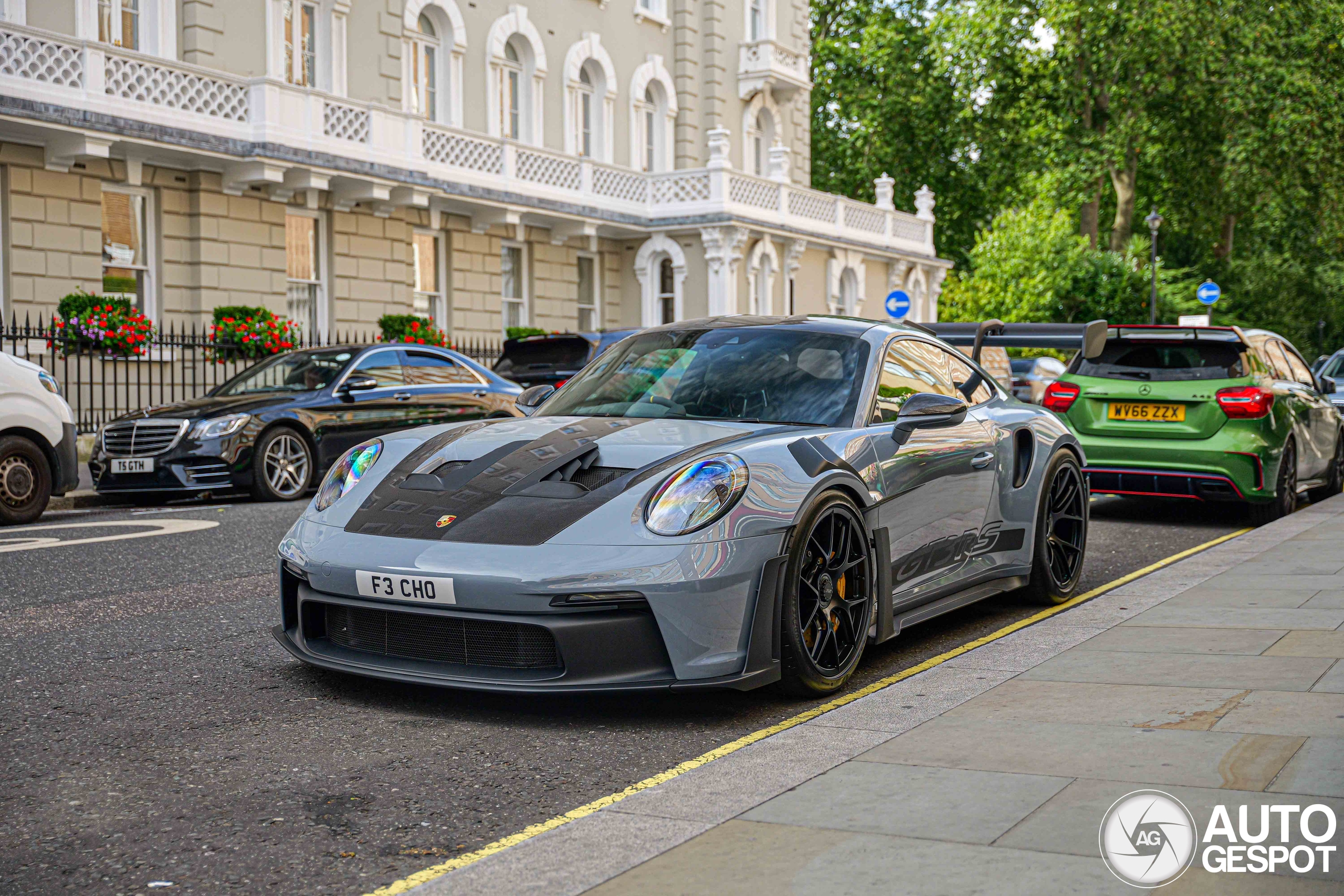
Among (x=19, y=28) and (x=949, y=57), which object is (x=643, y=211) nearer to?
(x=19, y=28)

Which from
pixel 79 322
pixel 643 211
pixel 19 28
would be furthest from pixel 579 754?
pixel 643 211

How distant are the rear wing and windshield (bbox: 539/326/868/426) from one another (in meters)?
4.61

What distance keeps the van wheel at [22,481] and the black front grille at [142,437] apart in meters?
1.52

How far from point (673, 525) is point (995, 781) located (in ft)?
4.59

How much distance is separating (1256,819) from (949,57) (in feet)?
148

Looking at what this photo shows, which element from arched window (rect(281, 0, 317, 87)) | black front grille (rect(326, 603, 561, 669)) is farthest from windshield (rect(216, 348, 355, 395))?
arched window (rect(281, 0, 317, 87))

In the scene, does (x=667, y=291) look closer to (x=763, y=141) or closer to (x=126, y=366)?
(x=763, y=141)

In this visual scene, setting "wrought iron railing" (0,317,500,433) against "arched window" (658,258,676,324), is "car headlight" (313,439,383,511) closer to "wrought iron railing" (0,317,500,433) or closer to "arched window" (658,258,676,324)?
"wrought iron railing" (0,317,500,433)

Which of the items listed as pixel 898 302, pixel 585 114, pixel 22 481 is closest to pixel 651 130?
pixel 585 114

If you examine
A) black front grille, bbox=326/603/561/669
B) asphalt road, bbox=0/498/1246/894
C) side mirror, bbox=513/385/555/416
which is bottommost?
asphalt road, bbox=0/498/1246/894

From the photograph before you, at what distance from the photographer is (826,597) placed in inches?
205

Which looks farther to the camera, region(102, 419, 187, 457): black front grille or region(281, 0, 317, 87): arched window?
region(281, 0, 317, 87): arched window

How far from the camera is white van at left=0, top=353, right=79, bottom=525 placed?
10734 mm

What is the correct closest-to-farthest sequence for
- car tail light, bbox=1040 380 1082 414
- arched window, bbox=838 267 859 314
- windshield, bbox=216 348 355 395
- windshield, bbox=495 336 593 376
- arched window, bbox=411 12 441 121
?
car tail light, bbox=1040 380 1082 414 < windshield, bbox=216 348 355 395 < windshield, bbox=495 336 593 376 < arched window, bbox=411 12 441 121 < arched window, bbox=838 267 859 314
